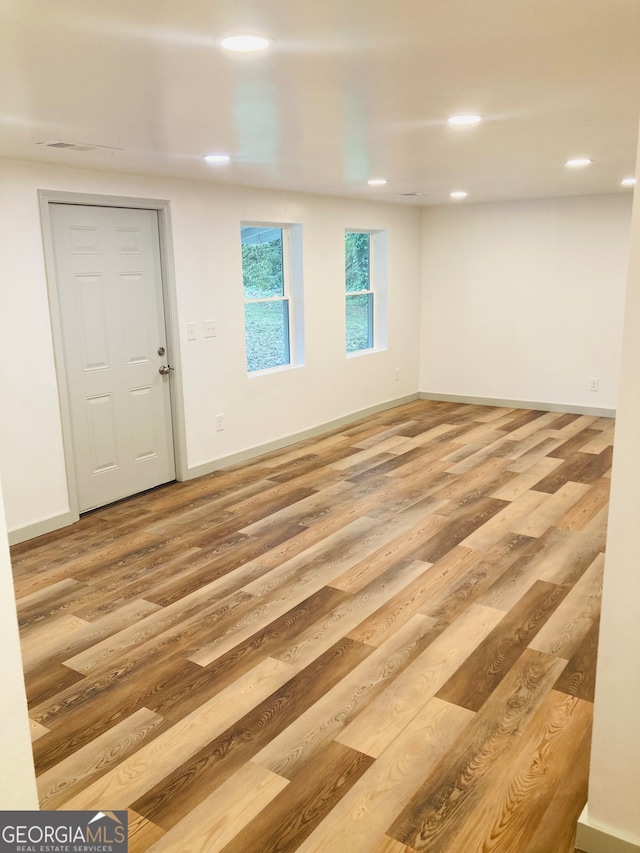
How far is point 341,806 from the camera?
2107mm

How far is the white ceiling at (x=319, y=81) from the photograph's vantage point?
5.86 feet

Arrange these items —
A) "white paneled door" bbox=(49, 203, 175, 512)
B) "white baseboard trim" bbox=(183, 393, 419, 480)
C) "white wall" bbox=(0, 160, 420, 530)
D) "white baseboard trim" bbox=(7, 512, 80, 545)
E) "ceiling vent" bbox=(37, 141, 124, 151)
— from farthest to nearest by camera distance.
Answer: "white baseboard trim" bbox=(183, 393, 419, 480), "white paneled door" bbox=(49, 203, 175, 512), "white baseboard trim" bbox=(7, 512, 80, 545), "white wall" bbox=(0, 160, 420, 530), "ceiling vent" bbox=(37, 141, 124, 151)

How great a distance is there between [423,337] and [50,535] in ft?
17.5

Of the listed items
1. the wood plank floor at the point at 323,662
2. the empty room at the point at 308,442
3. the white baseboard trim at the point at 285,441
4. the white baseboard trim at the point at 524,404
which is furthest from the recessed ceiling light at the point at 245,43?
the white baseboard trim at the point at 524,404

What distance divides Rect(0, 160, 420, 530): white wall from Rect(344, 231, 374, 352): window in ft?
0.76

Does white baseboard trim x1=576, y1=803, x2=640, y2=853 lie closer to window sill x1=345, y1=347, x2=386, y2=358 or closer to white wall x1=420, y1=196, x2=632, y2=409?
window sill x1=345, y1=347, x2=386, y2=358

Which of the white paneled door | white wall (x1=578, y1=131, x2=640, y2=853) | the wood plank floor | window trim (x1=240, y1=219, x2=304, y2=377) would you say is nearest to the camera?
white wall (x1=578, y1=131, x2=640, y2=853)

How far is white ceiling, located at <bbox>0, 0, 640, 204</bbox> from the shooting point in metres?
1.79

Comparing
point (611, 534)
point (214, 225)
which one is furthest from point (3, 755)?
point (214, 225)

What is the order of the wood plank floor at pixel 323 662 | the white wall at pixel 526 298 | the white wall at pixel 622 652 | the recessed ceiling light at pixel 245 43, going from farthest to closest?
1. the white wall at pixel 526 298
2. the wood plank floor at pixel 323 662
3. the recessed ceiling light at pixel 245 43
4. the white wall at pixel 622 652

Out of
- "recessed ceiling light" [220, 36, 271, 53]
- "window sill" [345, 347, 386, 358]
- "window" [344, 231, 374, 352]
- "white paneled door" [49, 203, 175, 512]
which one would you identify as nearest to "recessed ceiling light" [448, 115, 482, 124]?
"recessed ceiling light" [220, 36, 271, 53]

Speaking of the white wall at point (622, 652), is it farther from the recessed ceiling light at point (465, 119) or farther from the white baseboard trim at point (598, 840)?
the recessed ceiling light at point (465, 119)

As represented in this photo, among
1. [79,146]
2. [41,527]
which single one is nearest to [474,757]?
[41,527]

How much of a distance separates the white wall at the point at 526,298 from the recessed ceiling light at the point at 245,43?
19.1ft
